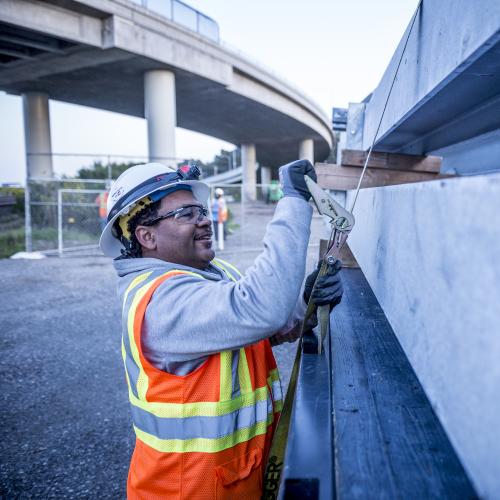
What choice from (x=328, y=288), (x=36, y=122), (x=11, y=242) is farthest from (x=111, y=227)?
(x=36, y=122)

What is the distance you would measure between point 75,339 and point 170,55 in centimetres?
1376

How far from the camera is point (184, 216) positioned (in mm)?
1909

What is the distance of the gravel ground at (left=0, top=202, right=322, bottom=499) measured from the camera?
3156 mm

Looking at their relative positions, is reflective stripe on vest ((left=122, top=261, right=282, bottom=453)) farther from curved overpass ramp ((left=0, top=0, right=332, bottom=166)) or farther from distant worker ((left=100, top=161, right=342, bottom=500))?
curved overpass ramp ((left=0, top=0, right=332, bottom=166))

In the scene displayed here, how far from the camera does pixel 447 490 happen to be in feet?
2.68

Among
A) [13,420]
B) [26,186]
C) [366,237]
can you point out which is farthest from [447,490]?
[26,186]

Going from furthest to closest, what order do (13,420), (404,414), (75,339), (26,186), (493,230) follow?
(26,186), (75,339), (13,420), (404,414), (493,230)

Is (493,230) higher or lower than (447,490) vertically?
higher

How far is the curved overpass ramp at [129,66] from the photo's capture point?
13719 mm

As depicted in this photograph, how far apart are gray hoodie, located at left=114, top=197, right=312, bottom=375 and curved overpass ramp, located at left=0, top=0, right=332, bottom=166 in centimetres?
1456

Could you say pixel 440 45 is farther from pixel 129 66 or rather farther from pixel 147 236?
pixel 129 66

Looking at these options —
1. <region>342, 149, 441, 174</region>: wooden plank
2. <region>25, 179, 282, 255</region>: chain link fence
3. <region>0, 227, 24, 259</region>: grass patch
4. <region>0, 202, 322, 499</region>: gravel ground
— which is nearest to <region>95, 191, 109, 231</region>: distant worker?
<region>25, 179, 282, 255</region>: chain link fence

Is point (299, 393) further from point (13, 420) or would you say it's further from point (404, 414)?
point (13, 420)

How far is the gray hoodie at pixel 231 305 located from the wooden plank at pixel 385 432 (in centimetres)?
31
